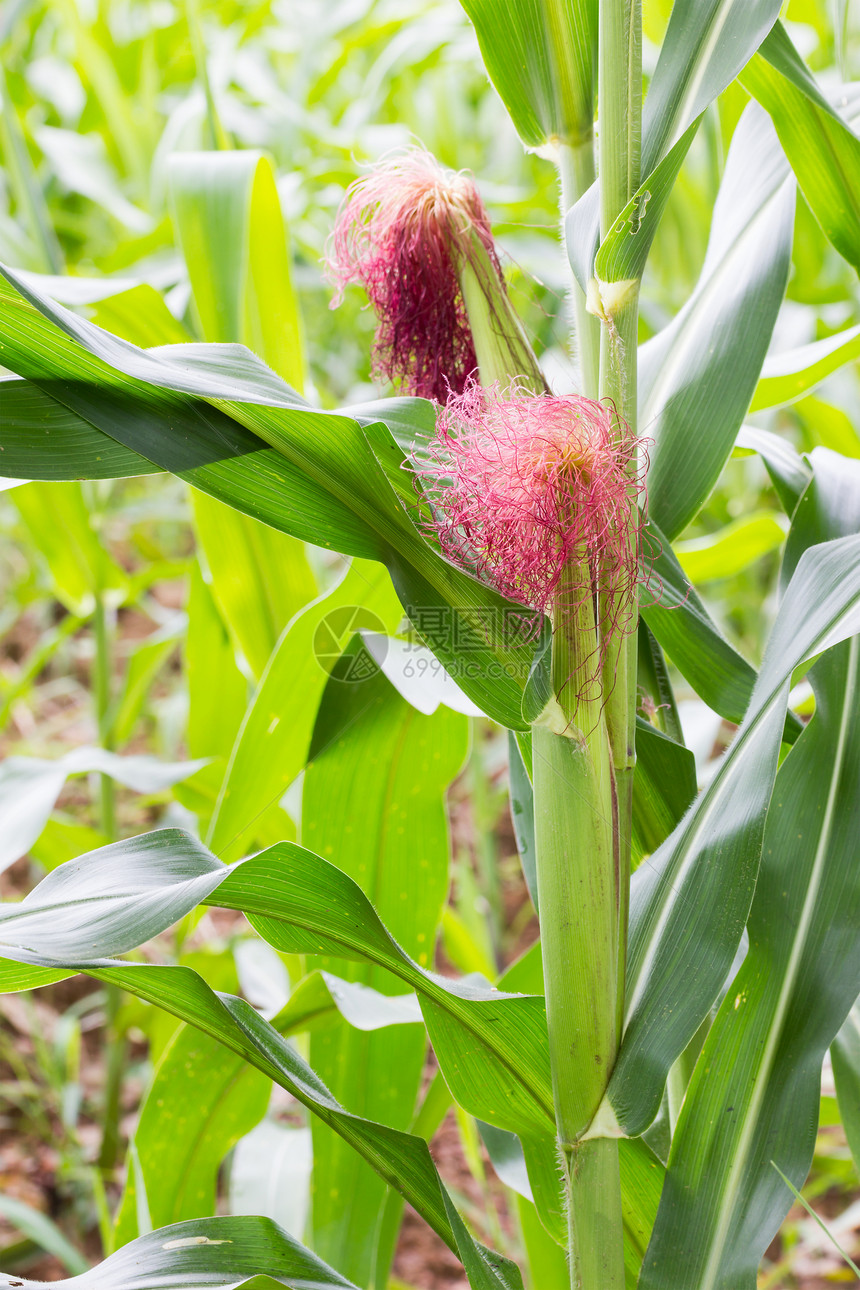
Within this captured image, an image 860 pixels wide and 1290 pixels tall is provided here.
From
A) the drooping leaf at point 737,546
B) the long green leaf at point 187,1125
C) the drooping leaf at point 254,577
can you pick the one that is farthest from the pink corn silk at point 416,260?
the long green leaf at point 187,1125

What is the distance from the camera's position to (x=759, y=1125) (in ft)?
1.52

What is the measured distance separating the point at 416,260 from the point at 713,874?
0.34 m

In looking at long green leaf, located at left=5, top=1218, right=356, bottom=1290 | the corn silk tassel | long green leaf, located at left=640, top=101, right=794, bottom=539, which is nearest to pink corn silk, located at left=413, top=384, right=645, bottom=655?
the corn silk tassel

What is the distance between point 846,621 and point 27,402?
35cm

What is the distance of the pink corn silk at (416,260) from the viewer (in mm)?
486

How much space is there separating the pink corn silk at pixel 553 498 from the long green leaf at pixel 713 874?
0.09 metres

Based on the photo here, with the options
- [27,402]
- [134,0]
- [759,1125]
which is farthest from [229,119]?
[759,1125]

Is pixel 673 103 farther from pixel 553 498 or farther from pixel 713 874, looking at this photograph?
pixel 713 874

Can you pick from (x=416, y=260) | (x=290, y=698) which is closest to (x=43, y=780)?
(x=290, y=698)

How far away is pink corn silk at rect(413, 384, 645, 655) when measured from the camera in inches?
15.7

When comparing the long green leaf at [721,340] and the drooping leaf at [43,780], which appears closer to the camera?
the long green leaf at [721,340]

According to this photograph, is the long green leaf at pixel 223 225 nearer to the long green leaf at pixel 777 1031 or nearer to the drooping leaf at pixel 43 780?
the drooping leaf at pixel 43 780

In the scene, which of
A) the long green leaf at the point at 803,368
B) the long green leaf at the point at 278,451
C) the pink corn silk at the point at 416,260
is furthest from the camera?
the long green leaf at the point at 803,368

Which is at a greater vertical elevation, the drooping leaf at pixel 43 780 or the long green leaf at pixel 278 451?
the long green leaf at pixel 278 451
